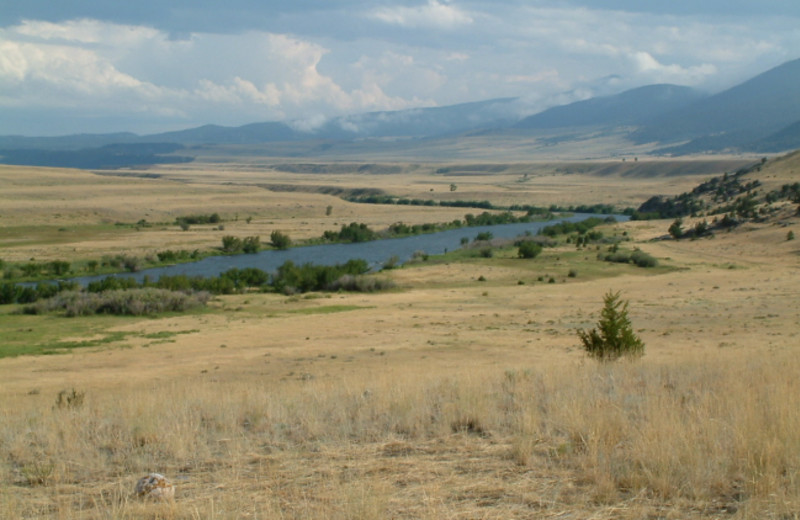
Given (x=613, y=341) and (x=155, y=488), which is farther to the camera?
(x=613, y=341)

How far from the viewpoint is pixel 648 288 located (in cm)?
3441

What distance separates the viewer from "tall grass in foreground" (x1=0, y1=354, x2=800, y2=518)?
5242 millimetres

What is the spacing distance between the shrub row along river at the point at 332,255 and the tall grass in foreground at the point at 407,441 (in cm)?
3666

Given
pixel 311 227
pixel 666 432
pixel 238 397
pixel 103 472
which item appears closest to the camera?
pixel 666 432

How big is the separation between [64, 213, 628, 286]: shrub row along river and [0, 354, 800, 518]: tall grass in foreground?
120 ft

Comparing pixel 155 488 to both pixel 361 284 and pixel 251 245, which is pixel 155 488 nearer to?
pixel 361 284

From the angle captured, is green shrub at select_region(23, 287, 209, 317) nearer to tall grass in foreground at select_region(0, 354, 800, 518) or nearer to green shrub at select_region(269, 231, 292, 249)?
tall grass in foreground at select_region(0, 354, 800, 518)

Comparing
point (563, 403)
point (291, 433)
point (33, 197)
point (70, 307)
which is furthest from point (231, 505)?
point (33, 197)

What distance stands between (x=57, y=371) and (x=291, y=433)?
12263 mm

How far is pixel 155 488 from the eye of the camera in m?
5.65

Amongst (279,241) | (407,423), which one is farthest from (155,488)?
(279,241)

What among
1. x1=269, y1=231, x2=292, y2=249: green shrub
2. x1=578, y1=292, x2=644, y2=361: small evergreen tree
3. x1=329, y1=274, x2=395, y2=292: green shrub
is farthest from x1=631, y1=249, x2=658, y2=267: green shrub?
x1=578, y1=292, x2=644, y2=361: small evergreen tree

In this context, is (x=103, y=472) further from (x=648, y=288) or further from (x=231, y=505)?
(x=648, y=288)

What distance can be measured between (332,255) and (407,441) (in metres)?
52.8
